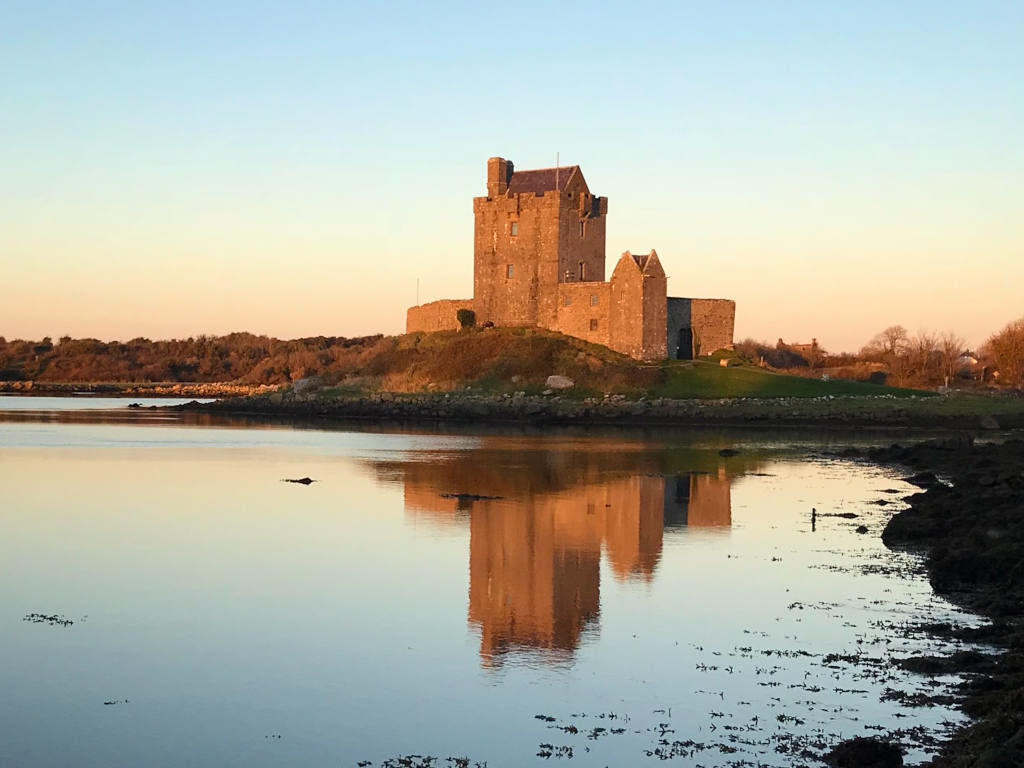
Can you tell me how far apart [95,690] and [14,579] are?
6144mm

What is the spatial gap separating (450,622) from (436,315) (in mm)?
55488

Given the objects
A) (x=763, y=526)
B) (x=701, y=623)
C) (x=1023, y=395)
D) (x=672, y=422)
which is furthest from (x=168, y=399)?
(x=701, y=623)

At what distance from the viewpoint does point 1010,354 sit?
74.4 meters

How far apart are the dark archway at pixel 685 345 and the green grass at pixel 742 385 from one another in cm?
222

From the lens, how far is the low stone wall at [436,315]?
66.8m

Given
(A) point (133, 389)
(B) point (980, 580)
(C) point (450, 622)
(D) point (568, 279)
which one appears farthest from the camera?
(A) point (133, 389)

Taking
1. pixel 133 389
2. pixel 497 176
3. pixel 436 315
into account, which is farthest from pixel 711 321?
pixel 133 389

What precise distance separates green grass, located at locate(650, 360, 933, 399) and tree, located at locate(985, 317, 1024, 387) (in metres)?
18.2

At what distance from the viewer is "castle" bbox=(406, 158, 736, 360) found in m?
59.0

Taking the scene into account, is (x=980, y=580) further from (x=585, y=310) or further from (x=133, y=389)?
(x=133, y=389)

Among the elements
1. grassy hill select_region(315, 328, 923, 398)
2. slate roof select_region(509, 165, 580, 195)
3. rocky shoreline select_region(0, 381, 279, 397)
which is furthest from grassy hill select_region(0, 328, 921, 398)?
rocky shoreline select_region(0, 381, 279, 397)

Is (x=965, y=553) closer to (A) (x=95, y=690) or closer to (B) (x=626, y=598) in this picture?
(B) (x=626, y=598)

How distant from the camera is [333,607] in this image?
1435cm

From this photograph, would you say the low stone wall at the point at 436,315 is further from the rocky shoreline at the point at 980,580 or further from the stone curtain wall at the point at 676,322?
the rocky shoreline at the point at 980,580
